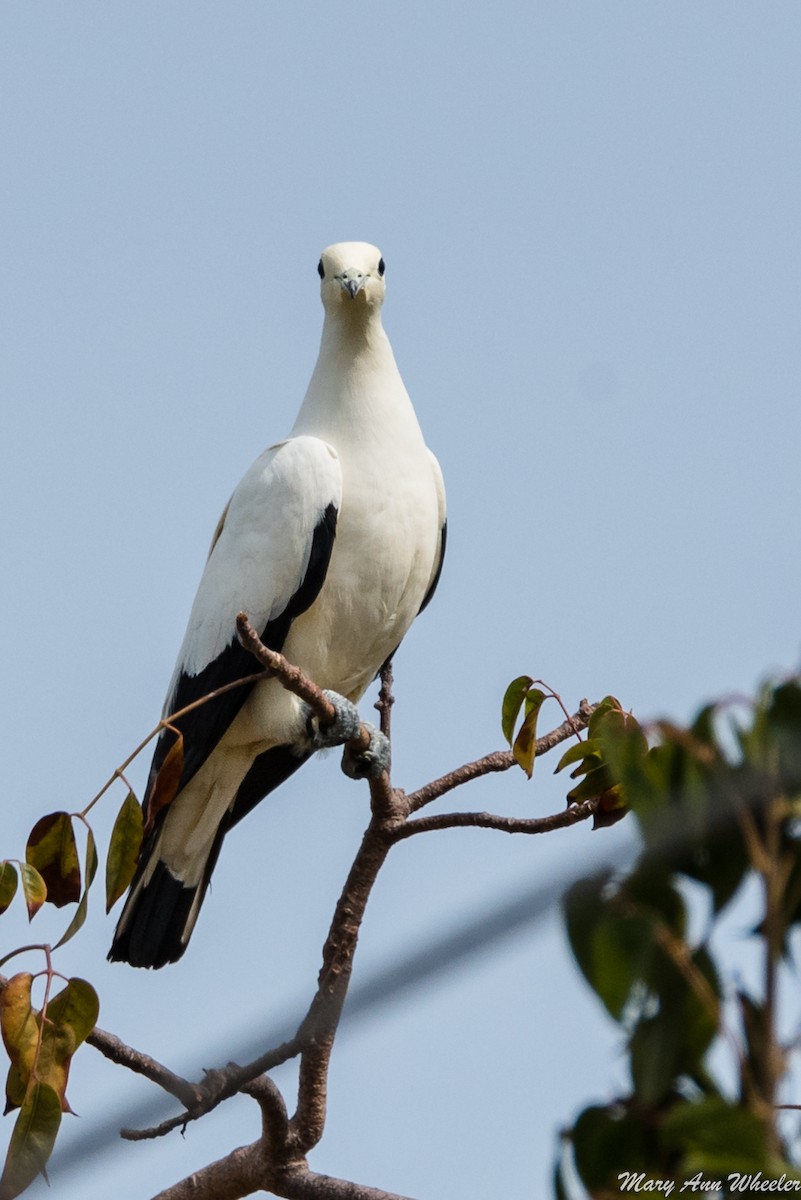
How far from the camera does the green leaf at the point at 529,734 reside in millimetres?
3324

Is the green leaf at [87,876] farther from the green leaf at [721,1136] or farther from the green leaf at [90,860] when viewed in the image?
the green leaf at [721,1136]

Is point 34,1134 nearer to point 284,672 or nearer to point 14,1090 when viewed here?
point 14,1090

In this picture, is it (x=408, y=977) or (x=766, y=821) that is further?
(x=408, y=977)

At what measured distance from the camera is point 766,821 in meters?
1.25

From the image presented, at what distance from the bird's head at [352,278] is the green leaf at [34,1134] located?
9.22ft

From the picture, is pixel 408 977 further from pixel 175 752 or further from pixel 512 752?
pixel 512 752

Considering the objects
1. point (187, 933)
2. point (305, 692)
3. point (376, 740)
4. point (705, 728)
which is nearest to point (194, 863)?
point (187, 933)

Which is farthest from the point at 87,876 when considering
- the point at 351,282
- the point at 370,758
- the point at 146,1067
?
the point at 351,282

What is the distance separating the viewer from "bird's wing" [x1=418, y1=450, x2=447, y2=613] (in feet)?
16.0

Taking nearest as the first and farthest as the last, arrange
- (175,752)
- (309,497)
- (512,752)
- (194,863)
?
(175,752)
(512,752)
(309,497)
(194,863)

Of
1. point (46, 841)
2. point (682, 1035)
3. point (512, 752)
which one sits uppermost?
point (512, 752)

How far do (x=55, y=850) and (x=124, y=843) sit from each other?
13cm

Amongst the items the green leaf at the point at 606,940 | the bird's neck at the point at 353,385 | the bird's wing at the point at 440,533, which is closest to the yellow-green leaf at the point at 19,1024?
the green leaf at the point at 606,940

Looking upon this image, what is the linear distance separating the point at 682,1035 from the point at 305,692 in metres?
2.37
